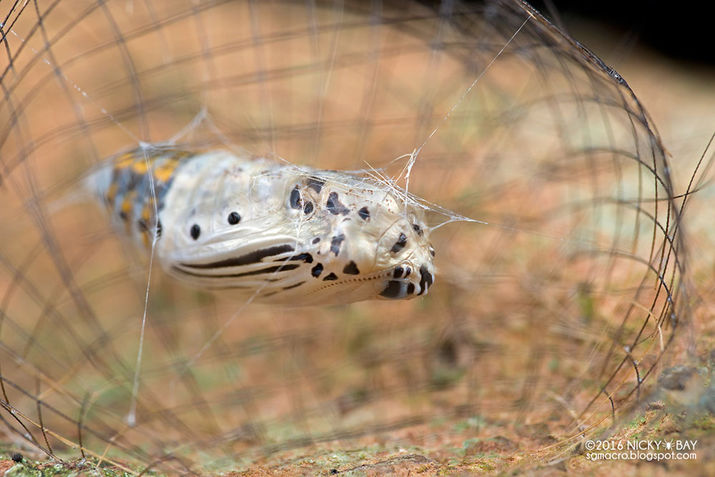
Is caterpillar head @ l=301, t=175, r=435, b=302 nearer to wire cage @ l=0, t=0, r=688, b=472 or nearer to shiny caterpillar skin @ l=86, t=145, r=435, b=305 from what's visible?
shiny caterpillar skin @ l=86, t=145, r=435, b=305

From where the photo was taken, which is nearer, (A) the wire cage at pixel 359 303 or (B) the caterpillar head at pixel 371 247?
(B) the caterpillar head at pixel 371 247

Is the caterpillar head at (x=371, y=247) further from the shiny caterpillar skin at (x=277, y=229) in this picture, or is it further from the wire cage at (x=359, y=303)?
the wire cage at (x=359, y=303)

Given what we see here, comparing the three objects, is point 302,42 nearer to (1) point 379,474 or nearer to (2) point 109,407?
(2) point 109,407

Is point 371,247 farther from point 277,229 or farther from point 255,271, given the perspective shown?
point 255,271

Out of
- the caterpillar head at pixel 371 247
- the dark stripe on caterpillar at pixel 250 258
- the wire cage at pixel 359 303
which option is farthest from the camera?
the wire cage at pixel 359 303

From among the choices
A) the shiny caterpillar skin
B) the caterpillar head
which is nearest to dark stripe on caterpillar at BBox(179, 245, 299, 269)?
the shiny caterpillar skin

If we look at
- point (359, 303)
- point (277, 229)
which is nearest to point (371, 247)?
point (277, 229)

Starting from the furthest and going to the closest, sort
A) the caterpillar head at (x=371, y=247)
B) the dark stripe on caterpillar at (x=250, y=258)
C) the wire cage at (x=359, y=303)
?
the wire cage at (x=359, y=303) < the dark stripe on caterpillar at (x=250, y=258) < the caterpillar head at (x=371, y=247)

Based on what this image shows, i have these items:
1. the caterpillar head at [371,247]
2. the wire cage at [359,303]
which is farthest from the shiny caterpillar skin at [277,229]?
the wire cage at [359,303]
